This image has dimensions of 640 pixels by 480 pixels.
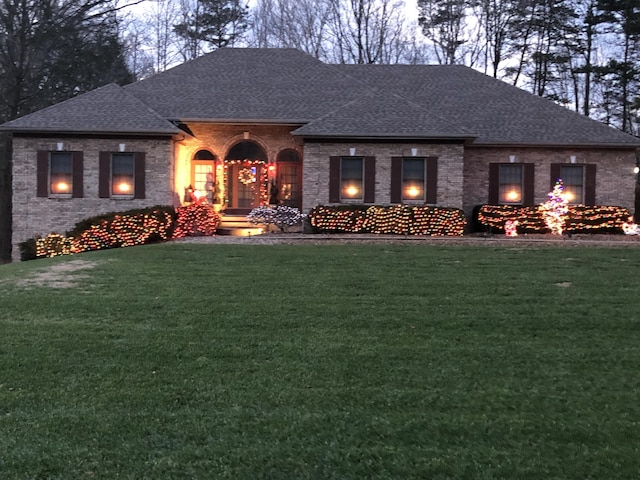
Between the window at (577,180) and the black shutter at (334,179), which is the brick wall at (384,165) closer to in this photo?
the black shutter at (334,179)

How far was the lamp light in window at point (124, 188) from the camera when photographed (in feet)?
59.1

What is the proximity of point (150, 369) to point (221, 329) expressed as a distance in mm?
1288

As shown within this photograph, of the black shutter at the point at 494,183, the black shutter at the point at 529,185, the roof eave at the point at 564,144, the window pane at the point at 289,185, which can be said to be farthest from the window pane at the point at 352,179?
the black shutter at the point at 529,185

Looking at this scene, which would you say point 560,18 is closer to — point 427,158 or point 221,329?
point 427,158

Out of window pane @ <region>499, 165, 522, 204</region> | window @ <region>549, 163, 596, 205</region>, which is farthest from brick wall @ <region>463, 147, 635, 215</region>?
window pane @ <region>499, 165, 522, 204</region>

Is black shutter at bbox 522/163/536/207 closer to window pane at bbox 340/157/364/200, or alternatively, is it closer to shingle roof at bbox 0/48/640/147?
shingle roof at bbox 0/48/640/147

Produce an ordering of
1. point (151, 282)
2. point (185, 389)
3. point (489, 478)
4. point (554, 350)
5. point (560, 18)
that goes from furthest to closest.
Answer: point (560, 18) < point (151, 282) < point (554, 350) < point (185, 389) < point (489, 478)

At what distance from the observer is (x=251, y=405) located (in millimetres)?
4281

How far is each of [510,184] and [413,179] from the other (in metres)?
3.95

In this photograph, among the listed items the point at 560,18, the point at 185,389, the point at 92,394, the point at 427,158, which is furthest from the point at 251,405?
the point at 560,18

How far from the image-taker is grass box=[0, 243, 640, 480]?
346 centimetres

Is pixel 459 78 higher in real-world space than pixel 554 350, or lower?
higher

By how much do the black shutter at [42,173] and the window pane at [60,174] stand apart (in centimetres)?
16

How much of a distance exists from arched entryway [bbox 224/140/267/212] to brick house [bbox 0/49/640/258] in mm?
40
